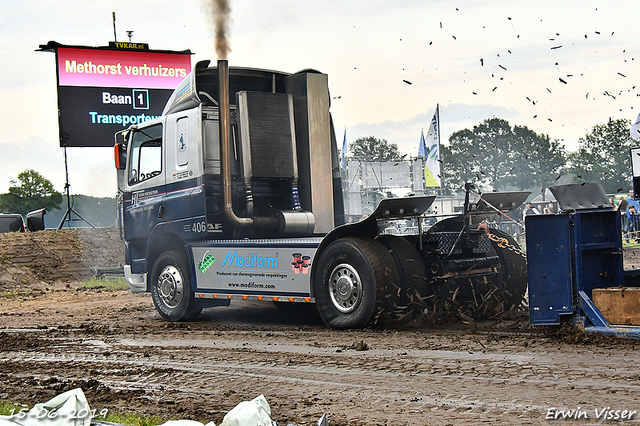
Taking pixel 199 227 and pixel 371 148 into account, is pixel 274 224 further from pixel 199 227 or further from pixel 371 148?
pixel 371 148

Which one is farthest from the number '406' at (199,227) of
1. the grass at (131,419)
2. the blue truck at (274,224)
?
the grass at (131,419)

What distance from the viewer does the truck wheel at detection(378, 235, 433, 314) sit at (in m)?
9.01

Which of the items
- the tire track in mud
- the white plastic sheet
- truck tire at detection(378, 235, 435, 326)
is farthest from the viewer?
truck tire at detection(378, 235, 435, 326)

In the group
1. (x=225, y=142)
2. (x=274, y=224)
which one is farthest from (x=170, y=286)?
(x=225, y=142)

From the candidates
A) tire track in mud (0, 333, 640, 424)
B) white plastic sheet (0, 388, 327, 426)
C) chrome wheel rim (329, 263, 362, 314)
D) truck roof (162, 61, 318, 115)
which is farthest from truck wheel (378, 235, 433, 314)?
white plastic sheet (0, 388, 327, 426)

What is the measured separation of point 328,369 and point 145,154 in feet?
20.6

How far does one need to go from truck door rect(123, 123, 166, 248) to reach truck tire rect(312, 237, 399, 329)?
346 centimetres

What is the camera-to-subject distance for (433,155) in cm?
3609

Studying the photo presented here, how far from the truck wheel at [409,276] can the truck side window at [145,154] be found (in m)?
4.32

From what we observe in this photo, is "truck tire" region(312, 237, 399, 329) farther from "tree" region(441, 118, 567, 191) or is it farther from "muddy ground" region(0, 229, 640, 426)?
"tree" region(441, 118, 567, 191)

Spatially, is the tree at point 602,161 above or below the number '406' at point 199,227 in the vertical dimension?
above

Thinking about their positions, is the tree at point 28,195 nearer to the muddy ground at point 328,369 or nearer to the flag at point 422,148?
the flag at point 422,148

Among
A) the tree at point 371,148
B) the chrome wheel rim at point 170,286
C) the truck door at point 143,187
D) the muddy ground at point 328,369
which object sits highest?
the tree at point 371,148

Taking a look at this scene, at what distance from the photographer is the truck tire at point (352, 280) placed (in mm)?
8867
